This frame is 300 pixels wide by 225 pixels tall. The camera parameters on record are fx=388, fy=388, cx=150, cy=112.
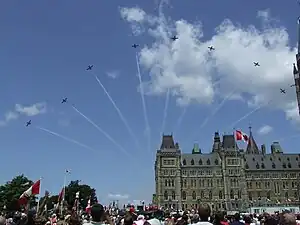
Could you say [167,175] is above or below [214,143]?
below

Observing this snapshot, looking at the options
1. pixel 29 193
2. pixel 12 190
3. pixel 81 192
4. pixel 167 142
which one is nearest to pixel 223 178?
pixel 167 142

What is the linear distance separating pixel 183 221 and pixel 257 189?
15303 centimetres

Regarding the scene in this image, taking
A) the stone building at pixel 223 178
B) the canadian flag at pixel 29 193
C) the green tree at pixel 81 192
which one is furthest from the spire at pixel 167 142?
the canadian flag at pixel 29 193

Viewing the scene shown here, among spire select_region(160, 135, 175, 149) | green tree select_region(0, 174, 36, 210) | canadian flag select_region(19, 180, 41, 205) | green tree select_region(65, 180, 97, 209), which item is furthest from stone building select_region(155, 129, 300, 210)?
canadian flag select_region(19, 180, 41, 205)

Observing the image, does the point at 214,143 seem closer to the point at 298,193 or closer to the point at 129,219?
the point at 298,193

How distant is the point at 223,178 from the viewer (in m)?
155

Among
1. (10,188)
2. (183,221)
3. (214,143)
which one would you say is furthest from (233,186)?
(183,221)

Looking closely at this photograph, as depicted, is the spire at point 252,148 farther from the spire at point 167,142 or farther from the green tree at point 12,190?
the green tree at point 12,190

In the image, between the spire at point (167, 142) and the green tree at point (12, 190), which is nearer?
the green tree at point (12, 190)

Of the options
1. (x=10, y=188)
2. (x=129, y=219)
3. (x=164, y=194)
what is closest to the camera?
(x=129, y=219)

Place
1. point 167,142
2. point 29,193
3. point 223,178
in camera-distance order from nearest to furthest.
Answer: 1. point 29,193
2. point 223,178
3. point 167,142

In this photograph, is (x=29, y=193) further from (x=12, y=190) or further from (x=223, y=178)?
(x=223, y=178)

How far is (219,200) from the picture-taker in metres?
152

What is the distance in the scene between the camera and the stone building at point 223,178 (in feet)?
494
